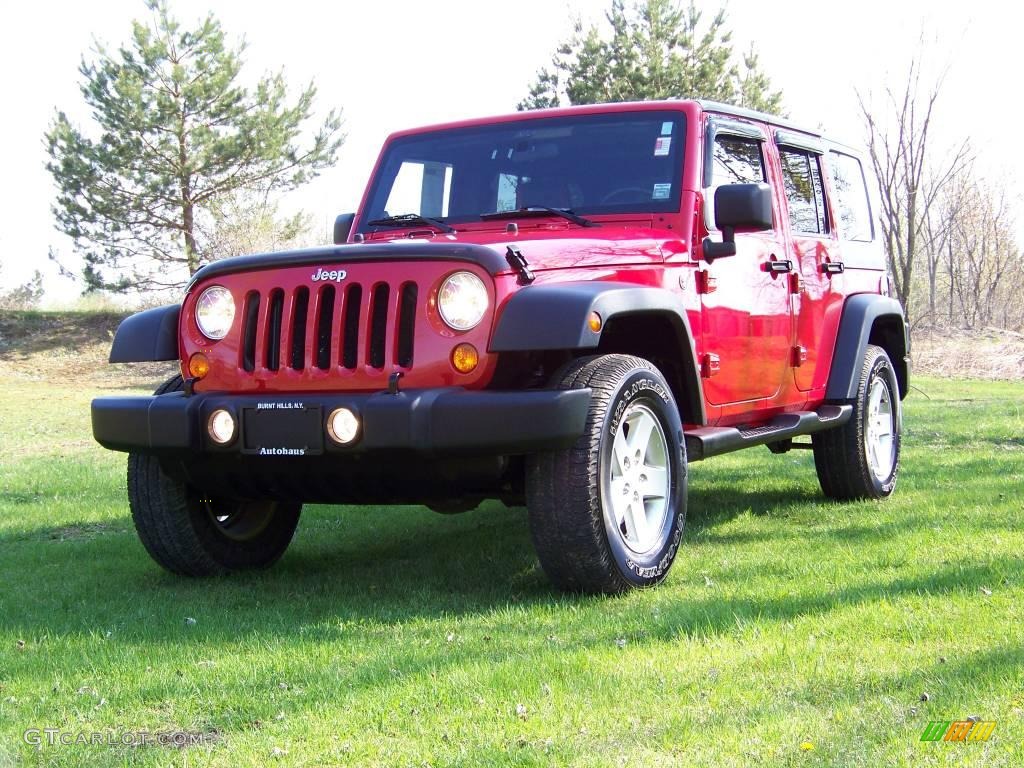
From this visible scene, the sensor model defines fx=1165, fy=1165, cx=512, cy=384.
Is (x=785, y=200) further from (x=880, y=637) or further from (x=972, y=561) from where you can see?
(x=880, y=637)

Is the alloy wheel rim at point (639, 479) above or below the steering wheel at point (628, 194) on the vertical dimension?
below

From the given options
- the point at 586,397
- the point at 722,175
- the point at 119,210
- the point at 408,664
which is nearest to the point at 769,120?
the point at 722,175

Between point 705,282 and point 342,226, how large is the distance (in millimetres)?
2078

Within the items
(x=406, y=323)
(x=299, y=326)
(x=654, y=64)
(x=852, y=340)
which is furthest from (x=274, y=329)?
(x=654, y=64)

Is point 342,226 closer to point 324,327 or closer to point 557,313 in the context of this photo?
point 324,327

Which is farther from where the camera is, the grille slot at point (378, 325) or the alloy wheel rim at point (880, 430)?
the alloy wheel rim at point (880, 430)

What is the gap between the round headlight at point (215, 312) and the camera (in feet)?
15.3

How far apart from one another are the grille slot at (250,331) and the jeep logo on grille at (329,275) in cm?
31

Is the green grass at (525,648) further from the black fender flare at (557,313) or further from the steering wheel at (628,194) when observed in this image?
the steering wheel at (628,194)

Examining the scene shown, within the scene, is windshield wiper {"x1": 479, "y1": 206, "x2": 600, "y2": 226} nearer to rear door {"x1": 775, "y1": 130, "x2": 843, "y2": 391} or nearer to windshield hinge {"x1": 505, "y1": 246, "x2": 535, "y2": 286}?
windshield hinge {"x1": 505, "y1": 246, "x2": 535, "y2": 286}

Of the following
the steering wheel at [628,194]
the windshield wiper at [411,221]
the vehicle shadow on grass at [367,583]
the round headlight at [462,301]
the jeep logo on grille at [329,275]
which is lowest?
the vehicle shadow on grass at [367,583]

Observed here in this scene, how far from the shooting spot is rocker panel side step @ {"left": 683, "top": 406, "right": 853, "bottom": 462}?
5141 mm

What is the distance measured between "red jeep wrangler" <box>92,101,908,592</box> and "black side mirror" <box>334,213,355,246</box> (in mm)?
13

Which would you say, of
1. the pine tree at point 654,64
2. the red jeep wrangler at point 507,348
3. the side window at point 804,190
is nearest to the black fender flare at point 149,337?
the red jeep wrangler at point 507,348
